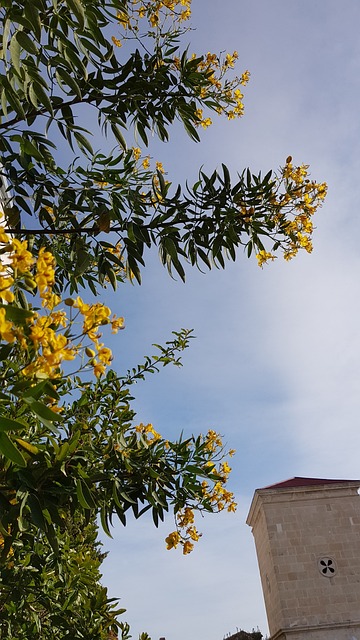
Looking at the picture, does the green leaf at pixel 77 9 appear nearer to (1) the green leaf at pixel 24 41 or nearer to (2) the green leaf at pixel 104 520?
(1) the green leaf at pixel 24 41

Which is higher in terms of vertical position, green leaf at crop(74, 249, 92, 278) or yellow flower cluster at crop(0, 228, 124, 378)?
green leaf at crop(74, 249, 92, 278)

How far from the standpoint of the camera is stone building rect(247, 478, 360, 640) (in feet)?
34.0

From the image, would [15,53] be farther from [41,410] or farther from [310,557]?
[310,557]

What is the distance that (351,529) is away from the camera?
37.4 ft

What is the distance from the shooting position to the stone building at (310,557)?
1038cm

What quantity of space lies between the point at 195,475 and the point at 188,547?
598mm

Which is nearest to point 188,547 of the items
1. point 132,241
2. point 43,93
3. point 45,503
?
point 45,503

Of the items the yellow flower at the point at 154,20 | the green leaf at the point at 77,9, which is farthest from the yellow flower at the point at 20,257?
the yellow flower at the point at 154,20

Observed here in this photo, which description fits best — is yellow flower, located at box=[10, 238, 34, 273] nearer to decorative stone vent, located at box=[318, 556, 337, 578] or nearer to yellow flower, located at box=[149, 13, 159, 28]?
yellow flower, located at box=[149, 13, 159, 28]

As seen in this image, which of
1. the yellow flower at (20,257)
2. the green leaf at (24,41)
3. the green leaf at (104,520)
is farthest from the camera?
the green leaf at (104,520)

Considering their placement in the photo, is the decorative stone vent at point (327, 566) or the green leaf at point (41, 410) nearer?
the green leaf at point (41, 410)

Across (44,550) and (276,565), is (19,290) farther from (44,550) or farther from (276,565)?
(276,565)

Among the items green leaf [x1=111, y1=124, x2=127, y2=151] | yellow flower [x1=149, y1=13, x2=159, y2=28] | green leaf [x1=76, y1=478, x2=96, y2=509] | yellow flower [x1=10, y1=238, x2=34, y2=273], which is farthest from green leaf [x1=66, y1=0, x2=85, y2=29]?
yellow flower [x1=149, y1=13, x2=159, y2=28]

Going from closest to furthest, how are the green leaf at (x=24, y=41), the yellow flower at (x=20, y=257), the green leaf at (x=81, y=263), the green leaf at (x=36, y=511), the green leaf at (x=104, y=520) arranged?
1. the yellow flower at (x=20, y=257)
2. the green leaf at (x=36, y=511)
3. the green leaf at (x=24, y=41)
4. the green leaf at (x=104, y=520)
5. the green leaf at (x=81, y=263)
